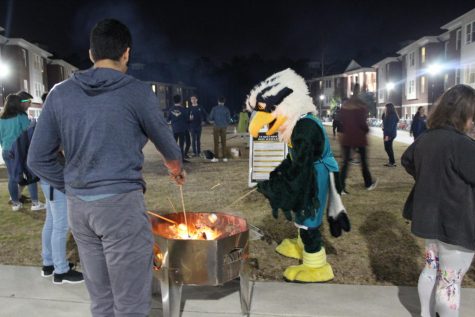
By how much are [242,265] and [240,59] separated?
73156 millimetres

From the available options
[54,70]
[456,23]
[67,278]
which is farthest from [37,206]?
[54,70]

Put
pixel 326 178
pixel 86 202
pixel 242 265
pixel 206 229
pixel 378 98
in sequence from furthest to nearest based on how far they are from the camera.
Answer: pixel 378 98 → pixel 326 178 → pixel 206 229 → pixel 242 265 → pixel 86 202

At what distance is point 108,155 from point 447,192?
2.23m

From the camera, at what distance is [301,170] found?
384 cm

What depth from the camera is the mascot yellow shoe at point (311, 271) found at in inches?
163

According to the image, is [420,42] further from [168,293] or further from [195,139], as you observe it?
[168,293]

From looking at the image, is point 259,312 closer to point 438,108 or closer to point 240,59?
point 438,108

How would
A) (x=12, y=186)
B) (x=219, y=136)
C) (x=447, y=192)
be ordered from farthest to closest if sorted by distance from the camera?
1. (x=219, y=136)
2. (x=12, y=186)
3. (x=447, y=192)

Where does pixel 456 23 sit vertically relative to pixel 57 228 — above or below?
above

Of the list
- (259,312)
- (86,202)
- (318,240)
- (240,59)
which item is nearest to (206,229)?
(259,312)

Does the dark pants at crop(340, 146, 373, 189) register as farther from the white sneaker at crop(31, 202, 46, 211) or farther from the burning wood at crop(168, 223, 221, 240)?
the white sneaker at crop(31, 202, 46, 211)

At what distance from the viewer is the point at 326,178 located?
163 inches

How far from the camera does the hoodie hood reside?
2219mm

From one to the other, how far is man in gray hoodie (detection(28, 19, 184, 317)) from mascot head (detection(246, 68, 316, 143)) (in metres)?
1.92
